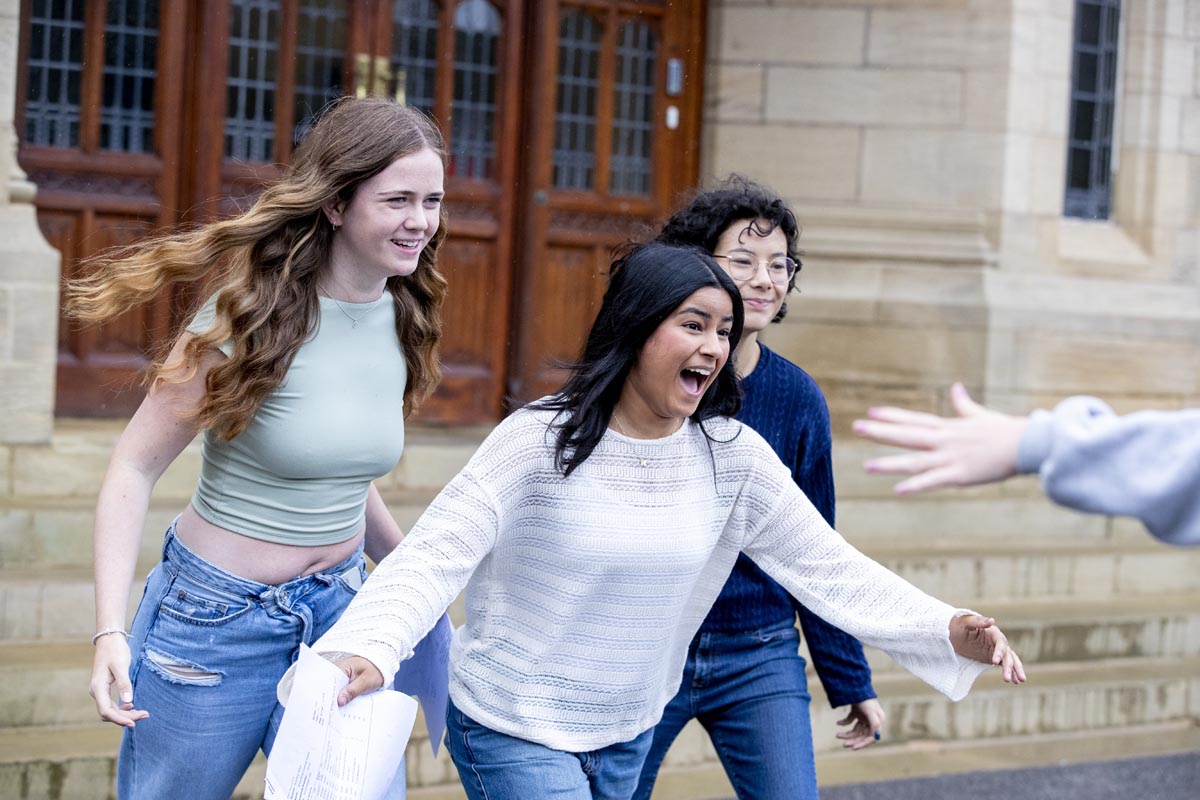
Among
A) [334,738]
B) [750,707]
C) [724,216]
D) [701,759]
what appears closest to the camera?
[334,738]

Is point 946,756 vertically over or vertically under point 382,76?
under

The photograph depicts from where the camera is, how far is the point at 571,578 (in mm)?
3102

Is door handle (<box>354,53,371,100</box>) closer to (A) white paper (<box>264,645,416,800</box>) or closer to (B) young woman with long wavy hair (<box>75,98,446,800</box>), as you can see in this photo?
(B) young woman with long wavy hair (<box>75,98,446,800</box>)

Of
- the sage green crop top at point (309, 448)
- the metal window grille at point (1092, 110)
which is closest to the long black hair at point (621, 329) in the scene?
the sage green crop top at point (309, 448)

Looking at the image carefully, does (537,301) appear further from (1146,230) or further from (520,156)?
(1146,230)

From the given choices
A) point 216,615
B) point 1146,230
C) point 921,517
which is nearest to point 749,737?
point 216,615

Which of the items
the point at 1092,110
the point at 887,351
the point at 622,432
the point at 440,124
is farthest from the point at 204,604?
the point at 1092,110


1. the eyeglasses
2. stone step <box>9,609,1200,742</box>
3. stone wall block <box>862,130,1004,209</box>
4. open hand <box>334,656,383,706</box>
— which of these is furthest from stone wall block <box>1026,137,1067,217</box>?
open hand <box>334,656,383,706</box>

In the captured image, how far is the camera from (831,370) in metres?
9.02

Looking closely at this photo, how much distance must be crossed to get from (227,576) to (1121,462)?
1.72 meters

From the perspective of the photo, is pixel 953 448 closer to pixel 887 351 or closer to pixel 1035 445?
pixel 1035 445

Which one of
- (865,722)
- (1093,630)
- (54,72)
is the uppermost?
(54,72)

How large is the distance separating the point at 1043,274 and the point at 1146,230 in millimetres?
820

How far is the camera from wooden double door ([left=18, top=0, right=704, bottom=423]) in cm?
782
